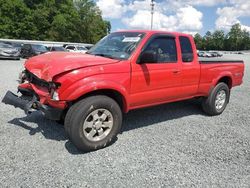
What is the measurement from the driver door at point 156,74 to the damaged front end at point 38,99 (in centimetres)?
135

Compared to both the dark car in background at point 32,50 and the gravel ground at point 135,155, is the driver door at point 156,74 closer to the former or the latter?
the gravel ground at point 135,155

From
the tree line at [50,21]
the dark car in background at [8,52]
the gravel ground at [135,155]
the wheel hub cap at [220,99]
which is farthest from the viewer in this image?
the tree line at [50,21]

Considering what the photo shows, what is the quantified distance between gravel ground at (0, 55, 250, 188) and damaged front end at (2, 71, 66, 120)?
2.03 ft

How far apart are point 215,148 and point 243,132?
47.8 inches

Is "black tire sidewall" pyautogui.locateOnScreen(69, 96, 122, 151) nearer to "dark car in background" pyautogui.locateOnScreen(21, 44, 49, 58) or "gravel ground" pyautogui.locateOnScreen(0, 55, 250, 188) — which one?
"gravel ground" pyautogui.locateOnScreen(0, 55, 250, 188)

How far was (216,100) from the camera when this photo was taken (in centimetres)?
638

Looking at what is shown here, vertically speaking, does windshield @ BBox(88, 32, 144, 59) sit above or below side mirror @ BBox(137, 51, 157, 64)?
above

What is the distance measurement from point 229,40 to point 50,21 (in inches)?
3339

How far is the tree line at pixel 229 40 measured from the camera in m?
116

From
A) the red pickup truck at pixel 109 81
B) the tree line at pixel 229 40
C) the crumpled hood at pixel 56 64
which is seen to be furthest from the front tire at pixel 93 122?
the tree line at pixel 229 40

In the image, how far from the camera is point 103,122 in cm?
421

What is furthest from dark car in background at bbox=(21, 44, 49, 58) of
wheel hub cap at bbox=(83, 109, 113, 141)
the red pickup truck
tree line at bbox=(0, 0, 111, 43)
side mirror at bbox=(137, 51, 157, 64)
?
tree line at bbox=(0, 0, 111, 43)

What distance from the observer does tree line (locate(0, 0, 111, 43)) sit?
58.2m

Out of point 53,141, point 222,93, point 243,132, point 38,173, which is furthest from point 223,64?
point 38,173
